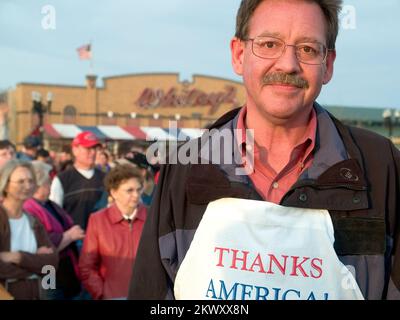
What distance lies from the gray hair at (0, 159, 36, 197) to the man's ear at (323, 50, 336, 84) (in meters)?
3.33

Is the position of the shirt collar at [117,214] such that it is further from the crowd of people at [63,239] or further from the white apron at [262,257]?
the white apron at [262,257]

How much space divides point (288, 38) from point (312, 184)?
1.59 ft

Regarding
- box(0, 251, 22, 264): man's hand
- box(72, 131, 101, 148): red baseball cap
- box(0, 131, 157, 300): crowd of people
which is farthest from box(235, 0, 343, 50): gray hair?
box(72, 131, 101, 148): red baseball cap

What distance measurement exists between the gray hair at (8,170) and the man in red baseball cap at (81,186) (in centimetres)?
137

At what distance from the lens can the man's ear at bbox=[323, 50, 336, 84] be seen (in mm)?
2125

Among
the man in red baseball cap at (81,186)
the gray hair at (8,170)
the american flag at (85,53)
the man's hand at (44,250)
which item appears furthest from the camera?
the american flag at (85,53)

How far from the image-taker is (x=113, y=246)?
4918 millimetres

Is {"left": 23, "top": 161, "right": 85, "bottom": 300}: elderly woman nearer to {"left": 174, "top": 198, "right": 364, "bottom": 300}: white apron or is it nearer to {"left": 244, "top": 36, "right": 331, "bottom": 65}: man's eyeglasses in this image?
{"left": 174, "top": 198, "right": 364, "bottom": 300}: white apron

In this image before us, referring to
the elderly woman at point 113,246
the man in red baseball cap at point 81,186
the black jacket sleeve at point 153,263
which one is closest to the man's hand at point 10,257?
the elderly woman at point 113,246

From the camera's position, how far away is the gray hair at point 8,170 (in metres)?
4.85
